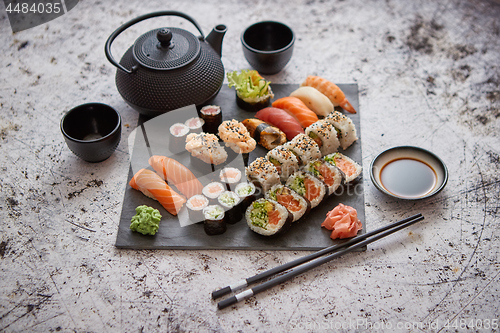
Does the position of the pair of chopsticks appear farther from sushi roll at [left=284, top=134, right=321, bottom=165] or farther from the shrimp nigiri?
the shrimp nigiri

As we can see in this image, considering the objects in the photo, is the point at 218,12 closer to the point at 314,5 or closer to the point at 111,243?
the point at 314,5

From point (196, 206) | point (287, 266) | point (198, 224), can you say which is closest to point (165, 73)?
point (196, 206)

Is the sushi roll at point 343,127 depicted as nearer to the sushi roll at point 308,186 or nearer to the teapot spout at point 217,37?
the sushi roll at point 308,186

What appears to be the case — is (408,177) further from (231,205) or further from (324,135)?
(231,205)

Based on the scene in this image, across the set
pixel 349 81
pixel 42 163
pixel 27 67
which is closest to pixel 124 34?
pixel 27 67

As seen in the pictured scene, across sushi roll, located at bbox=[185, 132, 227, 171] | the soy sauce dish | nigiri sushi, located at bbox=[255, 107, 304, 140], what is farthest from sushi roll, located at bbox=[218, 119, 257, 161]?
the soy sauce dish

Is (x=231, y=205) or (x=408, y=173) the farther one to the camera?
(x=408, y=173)
